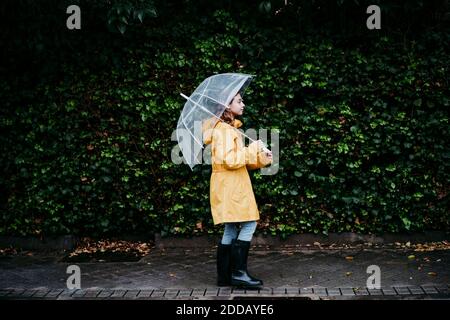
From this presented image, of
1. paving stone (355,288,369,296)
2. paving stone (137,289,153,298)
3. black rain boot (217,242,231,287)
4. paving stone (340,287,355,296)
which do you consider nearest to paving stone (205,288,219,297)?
black rain boot (217,242,231,287)

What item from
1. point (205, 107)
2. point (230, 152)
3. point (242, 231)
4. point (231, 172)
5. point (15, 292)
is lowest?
point (15, 292)

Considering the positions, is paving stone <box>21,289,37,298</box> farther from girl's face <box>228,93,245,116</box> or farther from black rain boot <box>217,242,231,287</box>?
girl's face <box>228,93,245,116</box>

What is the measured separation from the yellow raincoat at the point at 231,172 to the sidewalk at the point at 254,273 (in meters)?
0.81

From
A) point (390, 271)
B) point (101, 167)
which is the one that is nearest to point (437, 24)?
point (390, 271)

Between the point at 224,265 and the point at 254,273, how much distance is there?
624 millimetres

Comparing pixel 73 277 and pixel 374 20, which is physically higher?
pixel 374 20

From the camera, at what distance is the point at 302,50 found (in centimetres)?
705

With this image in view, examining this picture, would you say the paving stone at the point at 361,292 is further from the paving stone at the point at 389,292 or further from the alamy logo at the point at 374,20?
the alamy logo at the point at 374,20

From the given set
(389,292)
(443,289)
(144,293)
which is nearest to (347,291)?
(389,292)

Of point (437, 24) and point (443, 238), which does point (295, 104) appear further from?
point (443, 238)

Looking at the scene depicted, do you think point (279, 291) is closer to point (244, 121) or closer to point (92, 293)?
point (92, 293)

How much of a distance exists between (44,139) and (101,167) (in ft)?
2.93

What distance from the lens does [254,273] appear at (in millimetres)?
6137

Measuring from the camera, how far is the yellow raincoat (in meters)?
5.28
